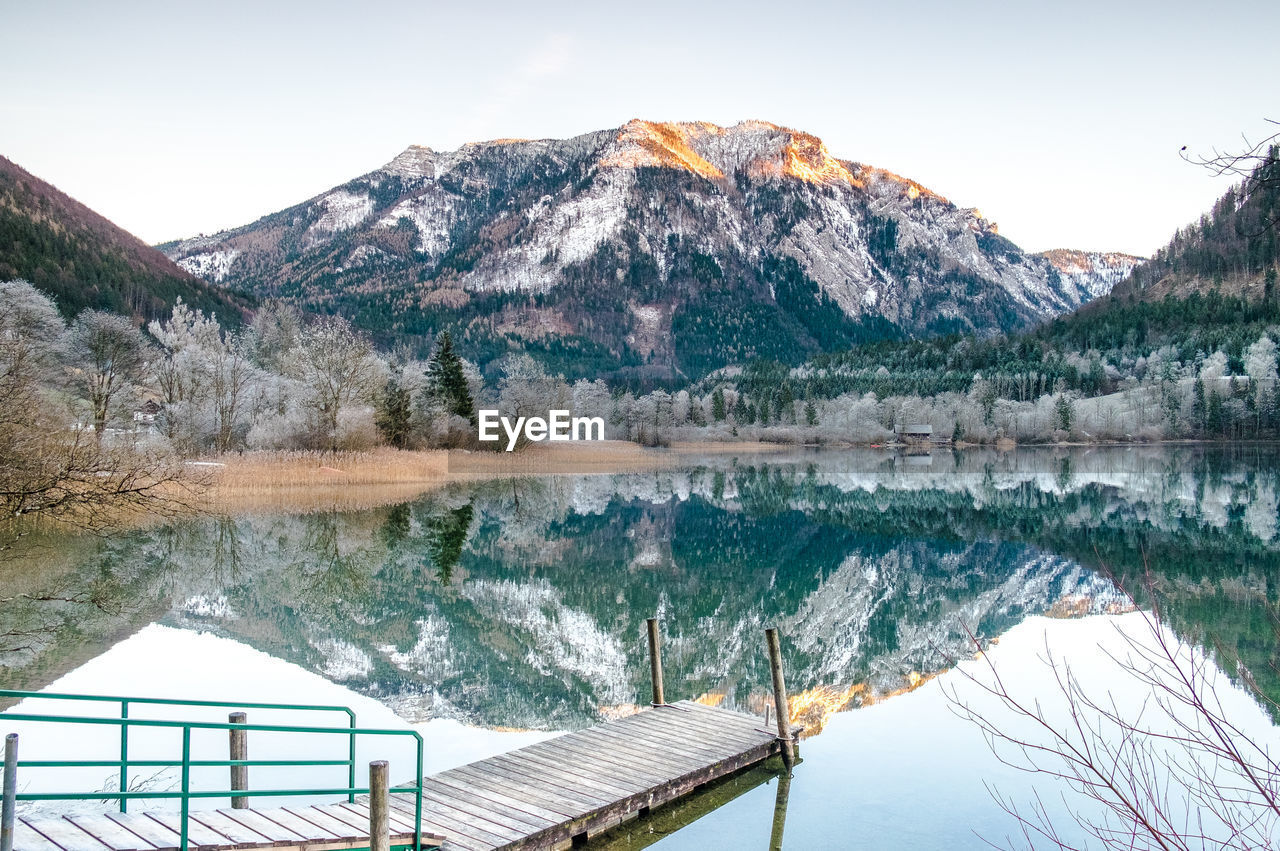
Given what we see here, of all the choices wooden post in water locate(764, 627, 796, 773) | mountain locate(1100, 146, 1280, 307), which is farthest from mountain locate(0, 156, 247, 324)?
mountain locate(1100, 146, 1280, 307)

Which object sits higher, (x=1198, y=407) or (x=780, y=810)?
(x=1198, y=407)

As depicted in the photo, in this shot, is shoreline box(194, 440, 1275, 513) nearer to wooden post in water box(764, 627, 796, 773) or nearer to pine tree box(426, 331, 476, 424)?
pine tree box(426, 331, 476, 424)

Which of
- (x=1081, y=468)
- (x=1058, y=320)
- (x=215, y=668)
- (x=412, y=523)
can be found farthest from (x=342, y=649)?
(x=1058, y=320)

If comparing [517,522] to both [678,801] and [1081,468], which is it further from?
[1081,468]

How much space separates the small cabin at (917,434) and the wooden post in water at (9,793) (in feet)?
391

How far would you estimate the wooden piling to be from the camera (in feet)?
20.6

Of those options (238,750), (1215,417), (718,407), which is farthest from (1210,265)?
(238,750)

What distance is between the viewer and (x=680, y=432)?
108 meters

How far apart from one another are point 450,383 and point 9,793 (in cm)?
4917

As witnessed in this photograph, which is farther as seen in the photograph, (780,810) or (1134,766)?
(1134,766)

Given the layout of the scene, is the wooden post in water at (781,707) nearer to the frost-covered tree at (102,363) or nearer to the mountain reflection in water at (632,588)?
the mountain reflection in water at (632,588)

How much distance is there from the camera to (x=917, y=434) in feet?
388

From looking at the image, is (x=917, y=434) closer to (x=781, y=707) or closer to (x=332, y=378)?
(x=332, y=378)

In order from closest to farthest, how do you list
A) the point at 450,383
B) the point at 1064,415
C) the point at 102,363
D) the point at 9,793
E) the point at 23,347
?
the point at 9,793, the point at 23,347, the point at 102,363, the point at 450,383, the point at 1064,415
